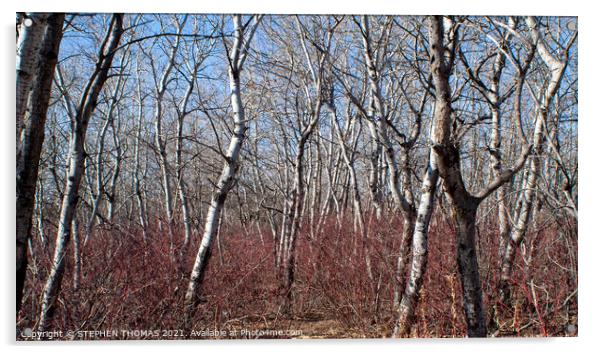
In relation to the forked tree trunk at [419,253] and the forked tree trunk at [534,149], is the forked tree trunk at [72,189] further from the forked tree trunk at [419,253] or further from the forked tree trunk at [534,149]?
the forked tree trunk at [534,149]

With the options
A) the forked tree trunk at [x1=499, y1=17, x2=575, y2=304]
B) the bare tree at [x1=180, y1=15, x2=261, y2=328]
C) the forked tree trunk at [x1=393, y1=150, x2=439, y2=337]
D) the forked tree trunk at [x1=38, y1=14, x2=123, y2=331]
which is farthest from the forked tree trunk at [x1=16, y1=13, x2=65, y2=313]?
the forked tree trunk at [x1=499, y1=17, x2=575, y2=304]

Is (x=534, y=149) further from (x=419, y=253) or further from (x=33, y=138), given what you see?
(x=33, y=138)

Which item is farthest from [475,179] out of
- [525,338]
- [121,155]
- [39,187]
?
[39,187]

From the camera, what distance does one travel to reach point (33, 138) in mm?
2562

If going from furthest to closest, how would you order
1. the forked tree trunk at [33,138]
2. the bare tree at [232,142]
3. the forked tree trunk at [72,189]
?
1. the bare tree at [232,142]
2. the forked tree trunk at [72,189]
3. the forked tree trunk at [33,138]

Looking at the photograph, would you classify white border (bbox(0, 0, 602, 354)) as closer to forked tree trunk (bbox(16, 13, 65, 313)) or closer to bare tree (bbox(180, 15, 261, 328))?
bare tree (bbox(180, 15, 261, 328))

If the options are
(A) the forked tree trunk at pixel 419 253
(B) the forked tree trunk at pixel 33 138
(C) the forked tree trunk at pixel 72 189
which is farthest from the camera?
(A) the forked tree trunk at pixel 419 253

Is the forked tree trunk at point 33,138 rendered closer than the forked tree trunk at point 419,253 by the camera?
Yes

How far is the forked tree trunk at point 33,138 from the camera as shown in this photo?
8.45 feet

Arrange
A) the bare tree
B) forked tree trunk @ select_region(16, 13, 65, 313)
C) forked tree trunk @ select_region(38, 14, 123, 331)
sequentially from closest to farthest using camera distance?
forked tree trunk @ select_region(16, 13, 65, 313) → forked tree trunk @ select_region(38, 14, 123, 331) → the bare tree

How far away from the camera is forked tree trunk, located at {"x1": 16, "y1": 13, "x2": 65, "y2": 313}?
101 inches
